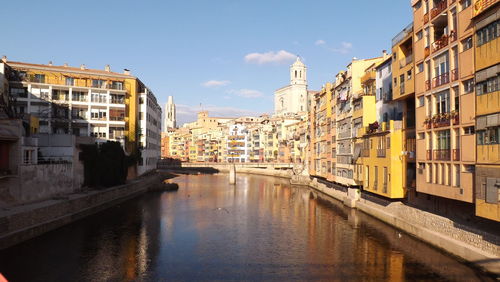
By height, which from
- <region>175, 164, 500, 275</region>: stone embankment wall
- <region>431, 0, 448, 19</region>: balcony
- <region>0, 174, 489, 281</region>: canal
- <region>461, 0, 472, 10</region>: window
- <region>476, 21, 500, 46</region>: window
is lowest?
<region>0, 174, 489, 281</region>: canal

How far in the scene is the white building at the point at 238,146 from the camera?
187500 mm

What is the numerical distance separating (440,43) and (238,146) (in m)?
154

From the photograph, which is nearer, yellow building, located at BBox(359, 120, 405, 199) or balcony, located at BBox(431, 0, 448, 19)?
balcony, located at BBox(431, 0, 448, 19)

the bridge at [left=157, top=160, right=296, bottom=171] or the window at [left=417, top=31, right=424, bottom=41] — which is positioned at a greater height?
the window at [left=417, top=31, right=424, bottom=41]

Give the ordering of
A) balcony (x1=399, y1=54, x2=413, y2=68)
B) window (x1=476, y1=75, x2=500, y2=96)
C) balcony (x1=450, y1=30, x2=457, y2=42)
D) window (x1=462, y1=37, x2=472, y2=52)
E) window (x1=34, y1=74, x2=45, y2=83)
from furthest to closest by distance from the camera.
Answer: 1. window (x1=34, y1=74, x2=45, y2=83)
2. balcony (x1=399, y1=54, x2=413, y2=68)
3. balcony (x1=450, y1=30, x2=457, y2=42)
4. window (x1=462, y1=37, x2=472, y2=52)
5. window (x1=476, y1=75, x2=500, y2=96)

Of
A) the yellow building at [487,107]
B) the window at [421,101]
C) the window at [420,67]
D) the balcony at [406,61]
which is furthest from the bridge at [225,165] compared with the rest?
the yellow building at [487,107]

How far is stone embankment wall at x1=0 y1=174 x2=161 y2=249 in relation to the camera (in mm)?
34938

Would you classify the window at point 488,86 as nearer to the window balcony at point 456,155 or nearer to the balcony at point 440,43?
the window balcony at point 456,155

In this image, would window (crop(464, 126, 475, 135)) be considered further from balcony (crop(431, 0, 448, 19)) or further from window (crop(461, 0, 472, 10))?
balcony (crop(431, 0, 448, 19))

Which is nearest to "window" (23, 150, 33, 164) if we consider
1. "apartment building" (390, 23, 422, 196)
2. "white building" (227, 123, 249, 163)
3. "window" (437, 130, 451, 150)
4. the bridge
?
"apartment building" (390, 23, 422, 196)

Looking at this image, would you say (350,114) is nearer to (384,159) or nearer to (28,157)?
(384,159)

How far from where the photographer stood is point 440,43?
35.5m

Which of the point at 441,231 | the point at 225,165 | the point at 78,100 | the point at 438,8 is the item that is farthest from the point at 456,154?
the point at 225,165

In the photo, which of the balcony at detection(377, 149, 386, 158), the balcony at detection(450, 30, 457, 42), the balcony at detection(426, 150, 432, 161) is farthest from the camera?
the balcony at detection(377, 149, 386, 158)
